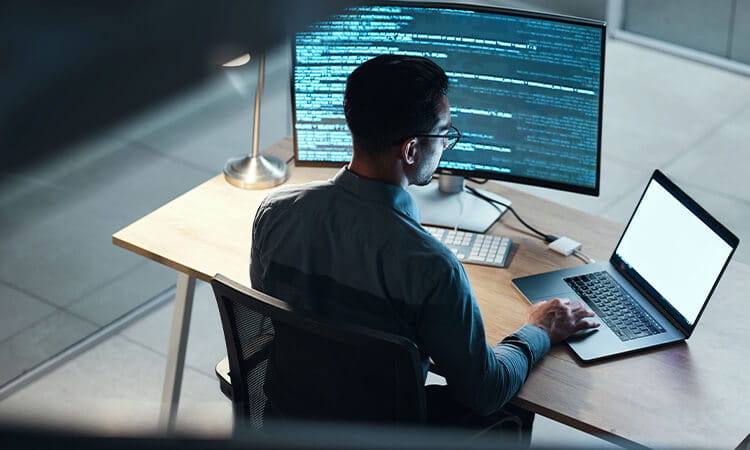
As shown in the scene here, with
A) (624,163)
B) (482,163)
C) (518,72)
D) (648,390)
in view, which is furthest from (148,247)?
(624,163)

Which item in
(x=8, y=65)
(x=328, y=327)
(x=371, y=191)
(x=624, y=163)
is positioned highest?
(x=8, y=65)

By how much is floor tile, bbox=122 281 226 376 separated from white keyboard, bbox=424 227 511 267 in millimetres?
1107

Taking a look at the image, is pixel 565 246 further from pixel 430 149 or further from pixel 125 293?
pixel 125 293

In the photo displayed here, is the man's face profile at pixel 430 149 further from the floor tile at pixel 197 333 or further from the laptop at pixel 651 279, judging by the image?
the floor tile at pixel 197 333

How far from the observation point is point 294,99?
2025 mm

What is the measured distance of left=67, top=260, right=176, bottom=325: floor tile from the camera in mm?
2906

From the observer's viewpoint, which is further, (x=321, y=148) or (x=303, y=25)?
(x=321, y=148)

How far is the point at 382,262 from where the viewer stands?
146 cm

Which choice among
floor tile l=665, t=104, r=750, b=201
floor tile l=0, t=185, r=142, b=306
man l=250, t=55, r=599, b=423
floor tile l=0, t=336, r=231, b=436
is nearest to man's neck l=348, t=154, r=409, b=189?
man l=250, t=55, r=599, b=423

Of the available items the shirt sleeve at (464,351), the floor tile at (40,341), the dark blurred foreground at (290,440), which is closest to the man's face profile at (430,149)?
the shirt sleeve at (464,351)

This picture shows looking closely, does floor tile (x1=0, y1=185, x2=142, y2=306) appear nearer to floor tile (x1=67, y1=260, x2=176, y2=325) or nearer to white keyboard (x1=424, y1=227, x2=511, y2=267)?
floor tile (x1=67, y1=260, x2=176, y2=325)

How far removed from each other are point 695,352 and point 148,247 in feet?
3.82

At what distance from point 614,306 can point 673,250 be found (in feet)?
0.53

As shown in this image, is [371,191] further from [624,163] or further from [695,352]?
[624,163]
